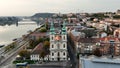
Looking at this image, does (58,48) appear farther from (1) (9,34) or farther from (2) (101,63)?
(1) (9,34)

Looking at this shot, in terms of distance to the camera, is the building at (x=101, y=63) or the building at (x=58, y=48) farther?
the building at (x=58, y=48)

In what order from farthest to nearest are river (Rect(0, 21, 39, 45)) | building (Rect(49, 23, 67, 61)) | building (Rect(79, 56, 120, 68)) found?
river (Rect(0, 21, 39, 45)), building (Rect(49, 23, 67, 61)), building (Rect(79, 56, 120, 68))

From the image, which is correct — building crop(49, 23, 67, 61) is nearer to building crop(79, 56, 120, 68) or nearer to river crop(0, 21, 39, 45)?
building crop(79, 56, 120, 68)

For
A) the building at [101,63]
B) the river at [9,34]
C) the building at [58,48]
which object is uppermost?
the building at [101,63]

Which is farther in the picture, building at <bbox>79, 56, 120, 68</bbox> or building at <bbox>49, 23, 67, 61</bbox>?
building at <bbox>49, 23, 67, 61</bbox>

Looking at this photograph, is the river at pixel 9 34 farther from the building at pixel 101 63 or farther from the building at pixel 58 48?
the building at pixel 101 63

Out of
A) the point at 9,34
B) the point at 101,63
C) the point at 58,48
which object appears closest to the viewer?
the point at 101,63

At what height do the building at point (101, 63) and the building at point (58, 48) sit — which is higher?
the building at point (101, 63)

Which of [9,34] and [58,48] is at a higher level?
[58,48]

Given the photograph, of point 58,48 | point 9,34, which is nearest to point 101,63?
point 58,48

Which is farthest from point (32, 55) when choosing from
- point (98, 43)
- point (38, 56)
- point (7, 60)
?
point (98, 43)

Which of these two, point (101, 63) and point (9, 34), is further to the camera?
point (9, 34)

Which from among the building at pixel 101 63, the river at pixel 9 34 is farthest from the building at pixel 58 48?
the river at pixel 9 34

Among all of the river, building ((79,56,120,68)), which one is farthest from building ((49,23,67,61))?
the river
